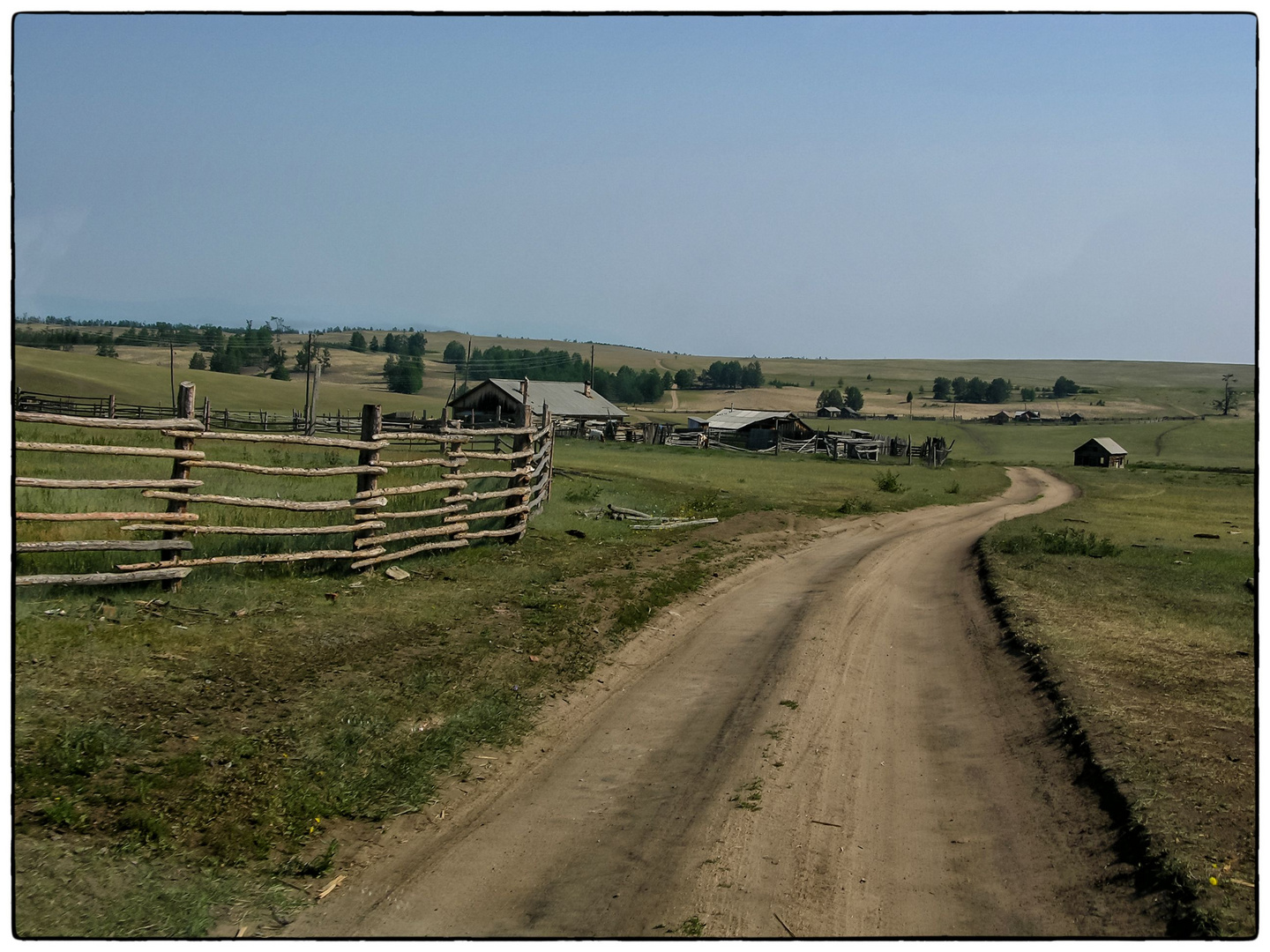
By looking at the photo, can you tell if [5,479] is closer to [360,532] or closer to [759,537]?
[360,532]

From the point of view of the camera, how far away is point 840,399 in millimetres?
142750

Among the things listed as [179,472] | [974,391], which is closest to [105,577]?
[179,472]

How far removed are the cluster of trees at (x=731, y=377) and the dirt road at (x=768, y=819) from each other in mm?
169186

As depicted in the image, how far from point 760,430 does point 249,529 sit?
207 ft

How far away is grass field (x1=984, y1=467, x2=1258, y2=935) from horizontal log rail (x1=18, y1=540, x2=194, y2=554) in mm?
9572

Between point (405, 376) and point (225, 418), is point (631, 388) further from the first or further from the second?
point (225, 418)

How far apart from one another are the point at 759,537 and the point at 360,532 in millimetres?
10892

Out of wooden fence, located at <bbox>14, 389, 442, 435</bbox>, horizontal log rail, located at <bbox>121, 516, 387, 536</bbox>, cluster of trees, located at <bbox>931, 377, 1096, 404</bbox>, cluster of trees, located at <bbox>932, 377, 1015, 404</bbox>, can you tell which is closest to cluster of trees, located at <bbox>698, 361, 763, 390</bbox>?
cluster of trees, located at <bbox>932, 377, 1015, 404</bbox>

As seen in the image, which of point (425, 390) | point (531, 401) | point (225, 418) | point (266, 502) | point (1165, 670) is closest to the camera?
point (1165, 670)

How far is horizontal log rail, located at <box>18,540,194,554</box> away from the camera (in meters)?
8.93

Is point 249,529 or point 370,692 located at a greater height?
point 249,529

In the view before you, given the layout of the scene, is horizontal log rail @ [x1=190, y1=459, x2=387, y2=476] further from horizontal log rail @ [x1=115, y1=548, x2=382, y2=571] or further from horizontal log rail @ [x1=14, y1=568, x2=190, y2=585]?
horizontal log rail @ [x1=14, y1=568, x2=190, y2=585]

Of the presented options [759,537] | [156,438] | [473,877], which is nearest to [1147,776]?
[473,877]

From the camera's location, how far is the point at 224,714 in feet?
23.9
